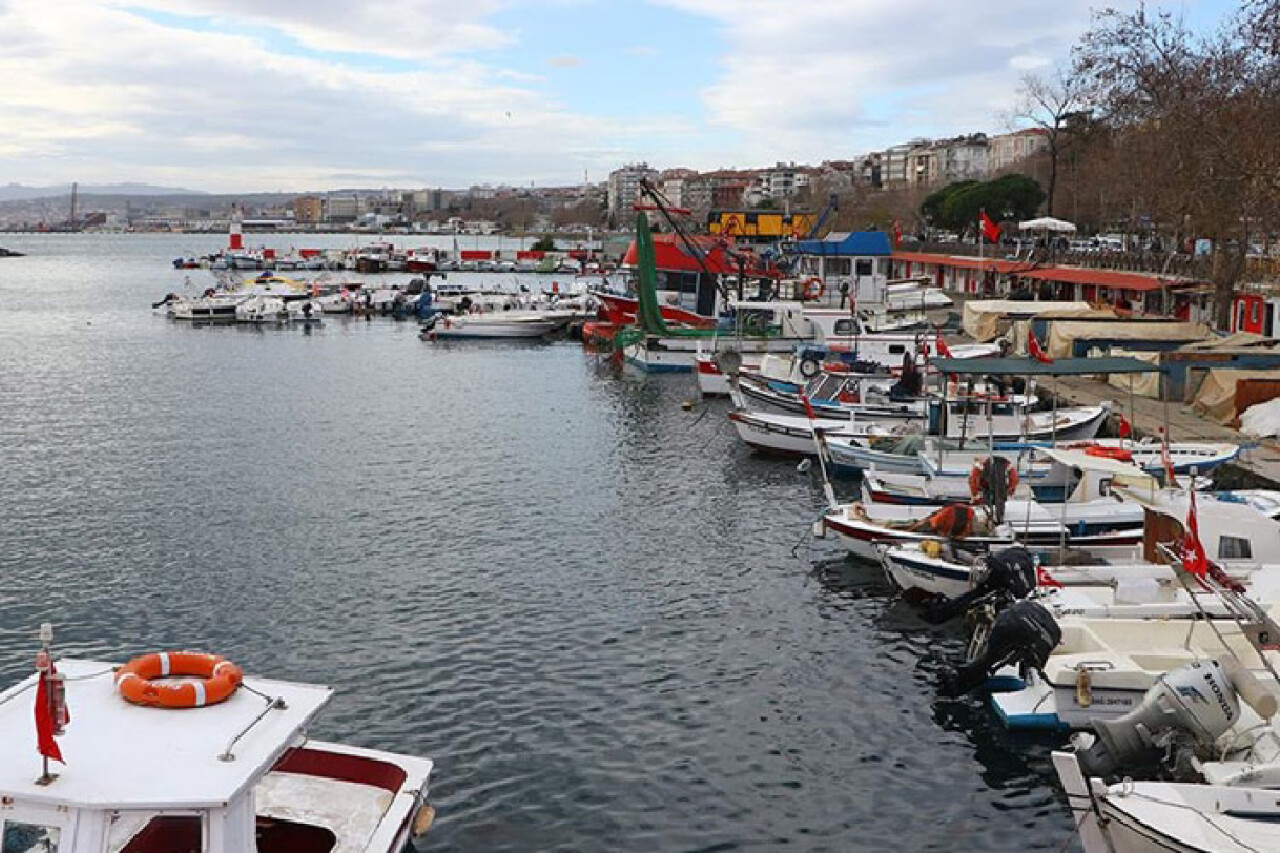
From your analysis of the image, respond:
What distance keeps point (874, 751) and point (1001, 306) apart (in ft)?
120

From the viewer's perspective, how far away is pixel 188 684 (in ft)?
32.3

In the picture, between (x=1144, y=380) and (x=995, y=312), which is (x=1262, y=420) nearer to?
(x=1144, y=380)

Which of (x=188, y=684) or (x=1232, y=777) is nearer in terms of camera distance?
(x=188, y=684)

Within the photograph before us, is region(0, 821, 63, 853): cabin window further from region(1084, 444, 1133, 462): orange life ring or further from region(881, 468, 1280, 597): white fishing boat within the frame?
region(1084, 444, 1133, 462): orange life ring

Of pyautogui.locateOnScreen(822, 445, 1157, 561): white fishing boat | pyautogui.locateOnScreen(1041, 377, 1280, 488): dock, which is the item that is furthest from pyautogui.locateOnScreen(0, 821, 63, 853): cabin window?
pyautogui.locateOnScreen(1041, 377, 1280, 488): dock

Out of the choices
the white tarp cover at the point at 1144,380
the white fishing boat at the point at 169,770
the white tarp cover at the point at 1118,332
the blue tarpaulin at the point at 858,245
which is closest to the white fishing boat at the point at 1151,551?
the white fishing boat at the point at 169,770

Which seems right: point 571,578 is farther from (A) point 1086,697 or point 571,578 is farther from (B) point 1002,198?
(B) point 1002,198

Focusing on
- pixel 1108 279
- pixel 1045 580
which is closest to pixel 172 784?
pixel 1045 580

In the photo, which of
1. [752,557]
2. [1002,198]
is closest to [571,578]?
[752,557]

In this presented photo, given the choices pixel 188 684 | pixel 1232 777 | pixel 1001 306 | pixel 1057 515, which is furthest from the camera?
pixel 1001 306

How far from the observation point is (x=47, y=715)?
339 inches

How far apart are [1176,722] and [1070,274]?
50.9m

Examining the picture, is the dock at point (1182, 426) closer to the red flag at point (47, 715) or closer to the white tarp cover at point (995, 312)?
the white tarp cover at point (995, 312)

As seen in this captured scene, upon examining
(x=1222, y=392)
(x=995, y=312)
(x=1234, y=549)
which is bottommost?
(x=1234, y=549)
